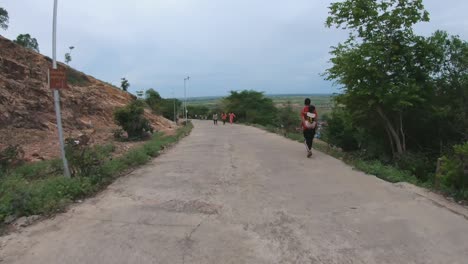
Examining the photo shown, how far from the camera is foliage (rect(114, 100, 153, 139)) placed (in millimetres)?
18969

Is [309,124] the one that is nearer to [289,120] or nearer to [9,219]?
[9,219]

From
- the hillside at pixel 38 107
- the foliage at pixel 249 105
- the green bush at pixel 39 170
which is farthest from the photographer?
the foliage at pixel 249 105

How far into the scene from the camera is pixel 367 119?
11.4 metres

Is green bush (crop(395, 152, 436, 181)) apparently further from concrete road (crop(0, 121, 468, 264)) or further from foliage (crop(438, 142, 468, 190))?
foliage (crop(438, 142, 468, 190))

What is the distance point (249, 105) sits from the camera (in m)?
59.4

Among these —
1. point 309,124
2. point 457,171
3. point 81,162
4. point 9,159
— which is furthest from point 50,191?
point 309,124

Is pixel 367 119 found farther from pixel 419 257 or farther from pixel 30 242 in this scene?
pixel 30 242

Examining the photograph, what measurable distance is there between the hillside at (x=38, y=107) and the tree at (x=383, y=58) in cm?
943

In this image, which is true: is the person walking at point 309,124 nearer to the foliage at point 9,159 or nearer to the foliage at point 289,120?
the foliage at point 9,159

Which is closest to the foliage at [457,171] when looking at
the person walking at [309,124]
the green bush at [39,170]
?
the person walking at [309,124]

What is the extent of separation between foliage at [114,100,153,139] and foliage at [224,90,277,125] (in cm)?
3457

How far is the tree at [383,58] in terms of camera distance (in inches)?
379

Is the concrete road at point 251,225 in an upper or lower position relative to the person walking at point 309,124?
lower

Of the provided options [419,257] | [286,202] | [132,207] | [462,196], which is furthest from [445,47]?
[132,207]
